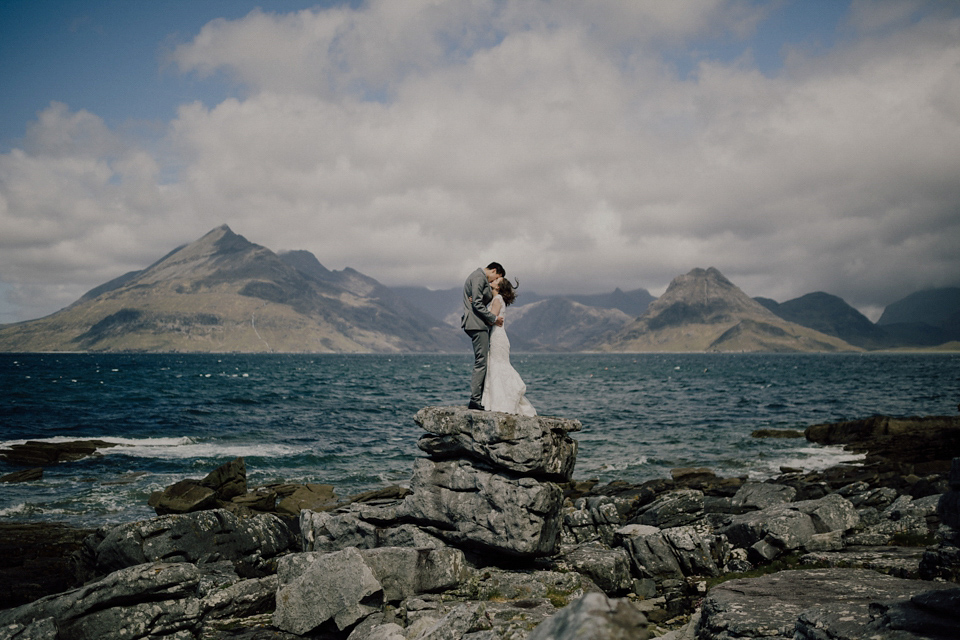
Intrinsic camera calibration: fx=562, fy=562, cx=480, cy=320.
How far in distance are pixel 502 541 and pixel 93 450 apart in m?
34.1

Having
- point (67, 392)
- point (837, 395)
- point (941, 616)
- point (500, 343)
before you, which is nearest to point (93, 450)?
point (500, 343)

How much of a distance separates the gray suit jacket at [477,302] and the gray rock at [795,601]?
799 centimetres

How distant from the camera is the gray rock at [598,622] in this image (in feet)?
14.2

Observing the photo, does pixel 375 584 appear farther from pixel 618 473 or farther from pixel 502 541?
pixel 618 473

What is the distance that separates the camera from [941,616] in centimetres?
672

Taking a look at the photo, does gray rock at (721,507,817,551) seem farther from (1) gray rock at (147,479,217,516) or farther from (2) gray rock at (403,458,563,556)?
(1) gray rock at (147,479,217,516)

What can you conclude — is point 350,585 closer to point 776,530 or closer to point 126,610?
point 126,610

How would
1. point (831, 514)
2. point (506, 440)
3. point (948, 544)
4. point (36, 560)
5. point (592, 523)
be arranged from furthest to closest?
point (592, 523), point (36, 560), point (831, 514), point (506, 440), point (948, 544)

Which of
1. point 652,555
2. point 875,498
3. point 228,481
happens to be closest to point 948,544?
point 652,555

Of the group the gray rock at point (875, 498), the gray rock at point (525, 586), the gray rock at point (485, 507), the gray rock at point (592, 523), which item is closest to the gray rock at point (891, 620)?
the gray rock at point (525, 586)

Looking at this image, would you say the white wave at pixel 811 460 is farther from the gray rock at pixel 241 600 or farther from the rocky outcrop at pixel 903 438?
the gray rock at pixel 241 600

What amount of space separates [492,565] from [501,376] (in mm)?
4697

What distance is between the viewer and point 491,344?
15367 mm

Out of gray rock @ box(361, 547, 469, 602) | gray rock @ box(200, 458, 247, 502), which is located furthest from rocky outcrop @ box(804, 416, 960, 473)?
gray rock @ box(200, 458, 247, 502)
